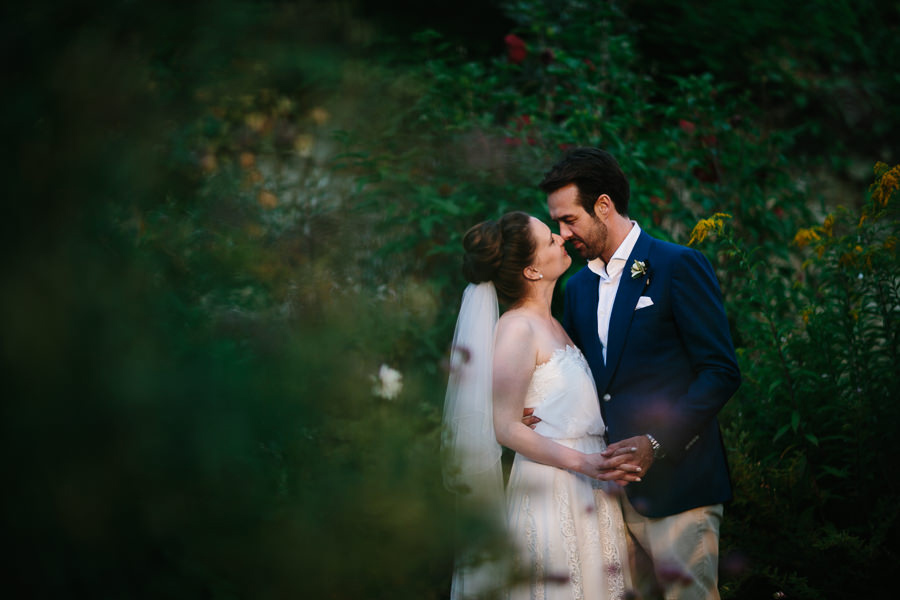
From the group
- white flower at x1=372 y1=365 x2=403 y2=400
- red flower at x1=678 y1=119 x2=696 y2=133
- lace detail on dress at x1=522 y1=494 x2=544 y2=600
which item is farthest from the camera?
red flower at x1=678 y1=119 x2=696 y2=133

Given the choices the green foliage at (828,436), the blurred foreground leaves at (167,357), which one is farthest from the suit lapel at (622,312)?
the blurred foreground leaves at (167,357)

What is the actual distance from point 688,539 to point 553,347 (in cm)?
93

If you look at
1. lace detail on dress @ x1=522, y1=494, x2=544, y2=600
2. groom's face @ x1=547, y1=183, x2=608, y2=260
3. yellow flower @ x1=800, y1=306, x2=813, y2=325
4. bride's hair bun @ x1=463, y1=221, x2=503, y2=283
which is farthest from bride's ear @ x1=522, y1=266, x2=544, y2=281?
yellow flower @ x1=800, y1=306, x2=813, y2=325

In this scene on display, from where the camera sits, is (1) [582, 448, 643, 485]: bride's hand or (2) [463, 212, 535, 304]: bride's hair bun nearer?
(1) [582, 448, 643, 485]: bride's hand

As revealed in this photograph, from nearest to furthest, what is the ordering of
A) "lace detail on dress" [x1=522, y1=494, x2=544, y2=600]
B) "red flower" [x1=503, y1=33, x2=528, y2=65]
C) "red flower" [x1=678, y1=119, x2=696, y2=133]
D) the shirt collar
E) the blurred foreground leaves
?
the blurred foreground leaves
"lace detail on dress" [x1=522, y1=494, x2=544, y2=600]
the shirt collar
"red flower" [x1=678, y1=119, x2=696, y2=133]
"red flower" [x1=503, y1=33, x2=528, y2=65]

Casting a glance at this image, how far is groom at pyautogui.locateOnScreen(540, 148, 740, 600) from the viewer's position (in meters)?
2.65

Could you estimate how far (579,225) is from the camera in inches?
121

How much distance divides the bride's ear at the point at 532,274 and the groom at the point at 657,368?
0.23 meters

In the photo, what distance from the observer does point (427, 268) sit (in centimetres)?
459

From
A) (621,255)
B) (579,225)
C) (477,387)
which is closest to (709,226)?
(621,255)

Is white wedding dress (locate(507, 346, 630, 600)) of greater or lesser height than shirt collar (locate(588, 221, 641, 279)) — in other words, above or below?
below

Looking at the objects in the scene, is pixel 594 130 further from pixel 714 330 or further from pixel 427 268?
pixel 714 330

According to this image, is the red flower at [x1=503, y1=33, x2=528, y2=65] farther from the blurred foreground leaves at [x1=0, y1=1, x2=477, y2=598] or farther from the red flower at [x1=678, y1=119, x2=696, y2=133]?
the blurred foreground leaves at [x1=0, y1=1, x2=477, y2=598]

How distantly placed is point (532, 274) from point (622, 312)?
528 mm
